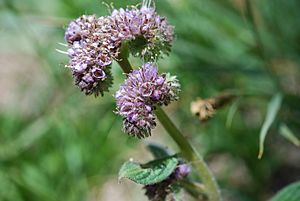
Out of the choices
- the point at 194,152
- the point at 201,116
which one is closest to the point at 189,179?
the point at 194,152

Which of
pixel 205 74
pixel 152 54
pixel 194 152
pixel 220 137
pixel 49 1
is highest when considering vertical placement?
pixel 49 1

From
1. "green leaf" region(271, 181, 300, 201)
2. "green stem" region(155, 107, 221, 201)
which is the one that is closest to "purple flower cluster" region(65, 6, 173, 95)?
"green stem" region(155, 107, 221, 201)

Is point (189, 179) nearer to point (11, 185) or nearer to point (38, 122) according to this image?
point (11, 185)

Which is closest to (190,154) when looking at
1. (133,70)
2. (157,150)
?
(157,150)

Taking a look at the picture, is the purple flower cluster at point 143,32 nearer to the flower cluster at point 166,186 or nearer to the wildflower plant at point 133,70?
the wildflower plant at point 133,70

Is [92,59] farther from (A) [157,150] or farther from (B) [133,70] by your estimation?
(A) [157,150]
